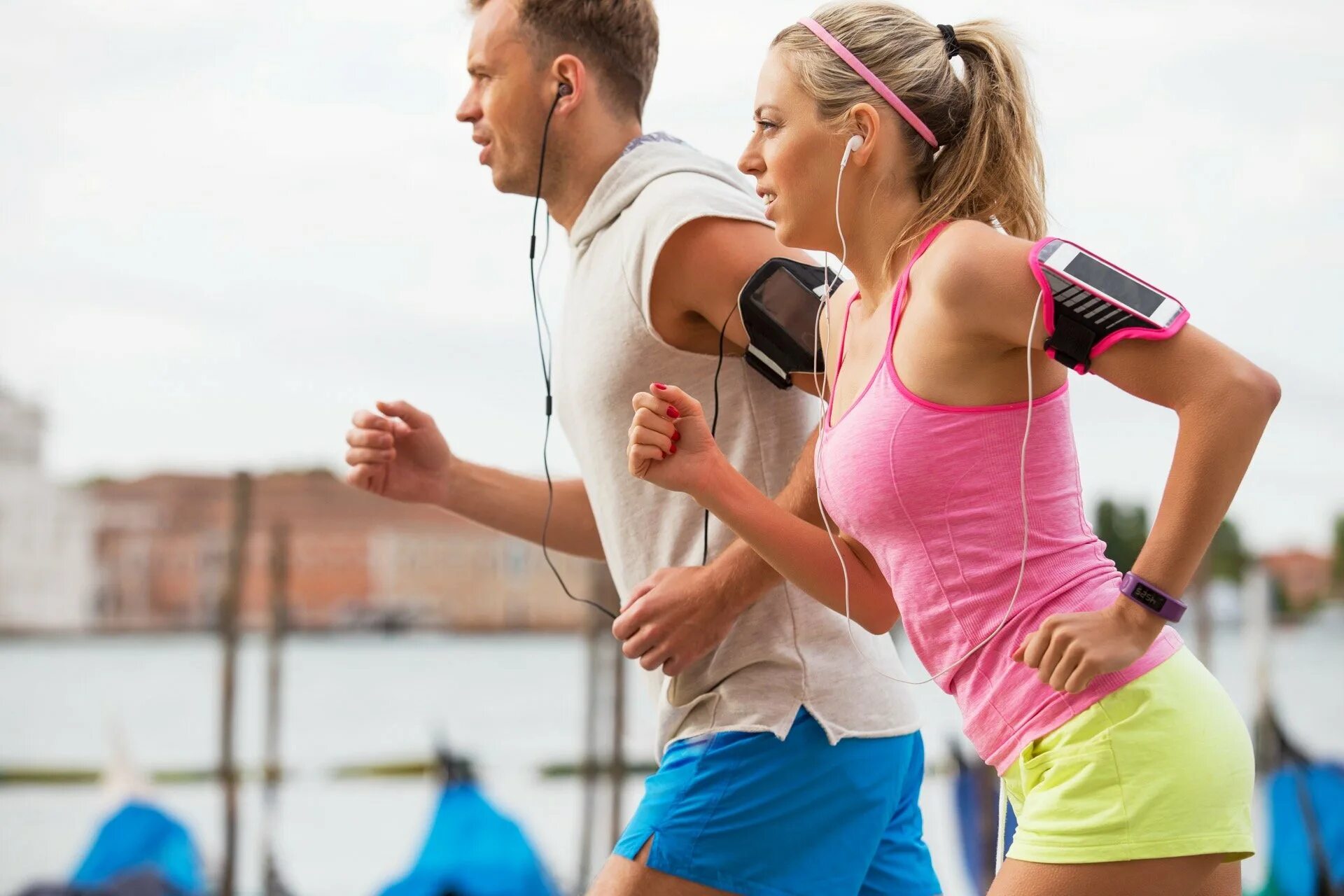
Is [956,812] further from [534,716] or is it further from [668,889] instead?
[534,716]

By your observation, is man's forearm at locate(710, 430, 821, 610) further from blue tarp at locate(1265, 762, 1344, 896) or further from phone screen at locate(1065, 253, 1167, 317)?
blue tarp at locate(1265, 762, 1344, 896)

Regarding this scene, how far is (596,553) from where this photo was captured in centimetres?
213

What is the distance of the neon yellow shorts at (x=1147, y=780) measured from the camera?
1.21m

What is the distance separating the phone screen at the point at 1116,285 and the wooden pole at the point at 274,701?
919cm

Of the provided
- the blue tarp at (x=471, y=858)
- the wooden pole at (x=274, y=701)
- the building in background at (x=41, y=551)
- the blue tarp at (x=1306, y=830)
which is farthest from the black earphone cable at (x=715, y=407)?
the building in background at (x=41, y=551)

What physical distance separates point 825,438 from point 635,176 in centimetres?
55

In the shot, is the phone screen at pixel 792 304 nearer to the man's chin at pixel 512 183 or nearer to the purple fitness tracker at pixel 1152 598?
the man's chin at pixel 512 183

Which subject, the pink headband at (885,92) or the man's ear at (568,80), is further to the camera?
the man's ear at (568,80)

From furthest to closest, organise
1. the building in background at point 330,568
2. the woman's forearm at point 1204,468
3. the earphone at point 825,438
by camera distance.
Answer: the building in background at point 330,568 < the earphone at point 825,438 < the woman's forearm at point 1204,468

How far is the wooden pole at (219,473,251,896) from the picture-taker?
9086 mm

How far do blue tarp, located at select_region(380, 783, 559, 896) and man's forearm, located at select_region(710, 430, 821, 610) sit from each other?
5.91 metres

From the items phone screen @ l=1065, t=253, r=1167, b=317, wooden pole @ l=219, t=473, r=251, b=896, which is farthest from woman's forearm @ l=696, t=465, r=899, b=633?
wooden pole @ l=219, t=473, r=251, b=896

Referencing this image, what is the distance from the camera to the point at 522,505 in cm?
206

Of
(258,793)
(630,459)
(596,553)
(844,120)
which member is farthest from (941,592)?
(258,793)
